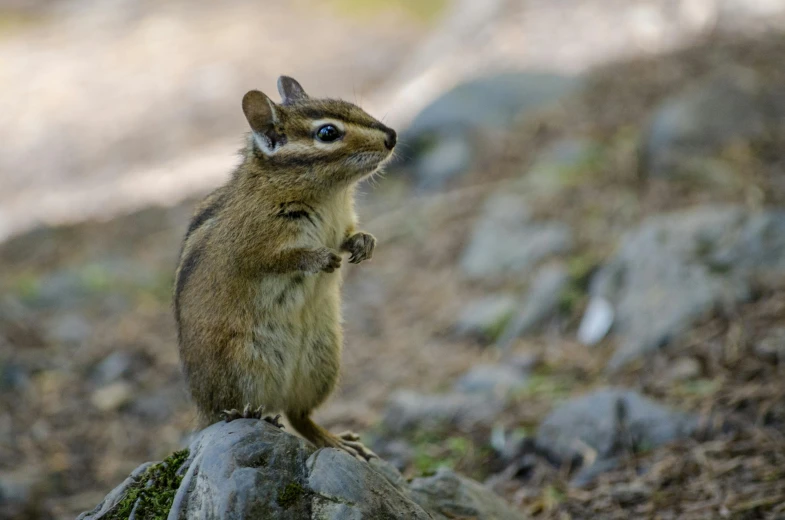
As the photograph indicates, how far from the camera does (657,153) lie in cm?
665

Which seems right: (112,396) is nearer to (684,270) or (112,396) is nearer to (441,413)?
(441,413)

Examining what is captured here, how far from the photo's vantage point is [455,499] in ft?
10.4

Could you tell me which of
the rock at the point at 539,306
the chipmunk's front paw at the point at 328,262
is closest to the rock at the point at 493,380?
the rock at the point at 539,306

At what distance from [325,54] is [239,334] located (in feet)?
37.2

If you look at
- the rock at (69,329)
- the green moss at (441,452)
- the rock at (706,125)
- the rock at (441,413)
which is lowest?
the green moss at (441,452)

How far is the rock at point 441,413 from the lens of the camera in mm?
4648

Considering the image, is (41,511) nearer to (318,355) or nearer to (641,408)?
(318,355)

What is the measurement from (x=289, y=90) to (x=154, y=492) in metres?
1.86

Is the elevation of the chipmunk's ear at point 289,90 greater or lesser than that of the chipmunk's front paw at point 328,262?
greater

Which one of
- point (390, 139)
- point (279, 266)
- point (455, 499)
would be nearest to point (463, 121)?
point (390, 139)

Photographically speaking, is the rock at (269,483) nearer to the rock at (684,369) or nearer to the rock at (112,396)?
the rock at (684,369)

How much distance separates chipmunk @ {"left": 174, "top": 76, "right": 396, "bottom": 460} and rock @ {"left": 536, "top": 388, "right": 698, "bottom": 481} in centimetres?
111

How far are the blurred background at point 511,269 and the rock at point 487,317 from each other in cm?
2

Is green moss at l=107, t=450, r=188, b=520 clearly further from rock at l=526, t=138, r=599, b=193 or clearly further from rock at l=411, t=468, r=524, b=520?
rock at l=526, t=138, r=599, b=193
